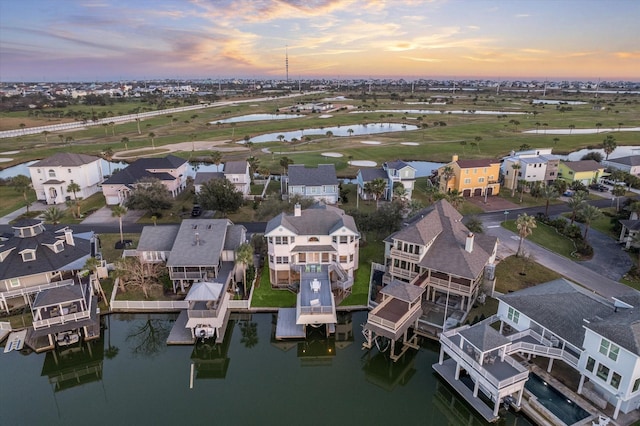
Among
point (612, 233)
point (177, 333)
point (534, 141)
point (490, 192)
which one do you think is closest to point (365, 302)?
point (177, 333)

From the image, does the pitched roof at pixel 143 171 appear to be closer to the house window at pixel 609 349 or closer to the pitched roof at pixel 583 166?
the house window at pixel 609 349

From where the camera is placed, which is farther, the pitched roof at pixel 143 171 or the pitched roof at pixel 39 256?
the pitched roof at pixel 143 171

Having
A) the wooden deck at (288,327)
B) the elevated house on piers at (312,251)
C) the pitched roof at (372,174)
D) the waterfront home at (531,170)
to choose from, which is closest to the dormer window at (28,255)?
the elevated house on piers at (312,251)

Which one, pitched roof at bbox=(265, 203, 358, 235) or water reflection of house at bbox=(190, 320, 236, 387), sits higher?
pitched roof at bbox=(265, 203, 358, 235)

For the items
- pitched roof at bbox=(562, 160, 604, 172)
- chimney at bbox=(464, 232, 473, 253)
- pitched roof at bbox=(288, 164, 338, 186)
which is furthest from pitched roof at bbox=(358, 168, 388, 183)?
pitched roof at bbox=(562, 160, 604, 172)

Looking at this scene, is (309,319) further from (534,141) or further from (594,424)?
(534,141)

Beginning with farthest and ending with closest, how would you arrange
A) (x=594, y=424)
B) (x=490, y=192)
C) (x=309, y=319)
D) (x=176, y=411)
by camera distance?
1. (x=490, y=192)
2. (x=309, y=319)
3. (x=176, y=411)
4. (x=594, y=424)

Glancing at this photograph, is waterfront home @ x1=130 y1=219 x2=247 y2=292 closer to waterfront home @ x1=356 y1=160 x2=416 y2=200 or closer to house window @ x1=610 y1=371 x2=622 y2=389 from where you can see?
waterfront home @ x1=356 y1=160 x2=416 y2=200

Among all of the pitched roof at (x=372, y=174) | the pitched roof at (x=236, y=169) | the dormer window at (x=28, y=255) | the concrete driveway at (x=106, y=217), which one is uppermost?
the pitched roof at (x=236, y=169)
